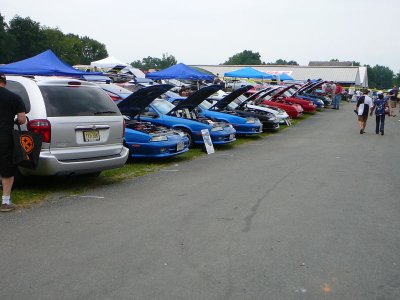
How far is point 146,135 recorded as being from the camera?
9562mm

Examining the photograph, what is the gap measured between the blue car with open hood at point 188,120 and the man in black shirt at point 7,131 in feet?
19.6

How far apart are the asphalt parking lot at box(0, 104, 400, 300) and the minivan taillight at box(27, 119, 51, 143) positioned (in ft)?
3.15

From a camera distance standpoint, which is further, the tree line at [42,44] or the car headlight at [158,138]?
the tree line at [42,44]

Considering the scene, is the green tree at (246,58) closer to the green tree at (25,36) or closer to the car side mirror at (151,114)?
the green tree at (25,36)

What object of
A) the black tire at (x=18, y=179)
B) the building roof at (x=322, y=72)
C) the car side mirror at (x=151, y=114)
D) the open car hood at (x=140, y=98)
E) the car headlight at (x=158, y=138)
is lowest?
the black tire at (x=18, y=179)

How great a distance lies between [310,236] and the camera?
504cm

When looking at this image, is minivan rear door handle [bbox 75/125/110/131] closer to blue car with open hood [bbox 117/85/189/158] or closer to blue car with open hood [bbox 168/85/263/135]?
blue car with open hood [bbox 117/85/189/158]

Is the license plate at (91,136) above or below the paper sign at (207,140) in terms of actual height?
above

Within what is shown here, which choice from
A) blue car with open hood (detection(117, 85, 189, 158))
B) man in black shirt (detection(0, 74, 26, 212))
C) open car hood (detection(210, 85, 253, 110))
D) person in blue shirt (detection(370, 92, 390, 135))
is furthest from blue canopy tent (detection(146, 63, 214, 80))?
man in black shirt (detection(0, 74, 26, 212))

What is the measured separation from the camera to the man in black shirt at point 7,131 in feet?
18.5

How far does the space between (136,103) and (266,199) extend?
14.8 ft

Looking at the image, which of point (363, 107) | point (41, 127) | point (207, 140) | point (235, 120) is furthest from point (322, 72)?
point (41, 127)

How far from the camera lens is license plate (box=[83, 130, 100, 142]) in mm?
6774

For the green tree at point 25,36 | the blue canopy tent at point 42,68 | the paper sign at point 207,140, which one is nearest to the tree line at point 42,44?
the green tree at point 25,36
